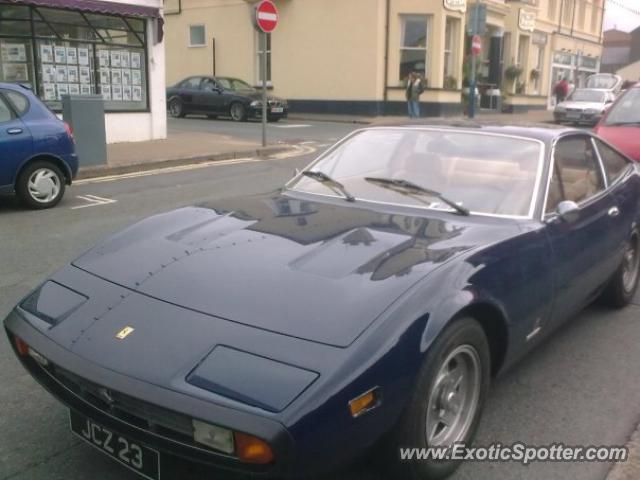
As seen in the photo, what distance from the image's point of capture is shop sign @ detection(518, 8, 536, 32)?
3158 centimetres

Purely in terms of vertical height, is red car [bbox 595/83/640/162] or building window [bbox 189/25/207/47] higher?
building window [bbox 189/25/207/47]

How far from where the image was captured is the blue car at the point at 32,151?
7.88 m

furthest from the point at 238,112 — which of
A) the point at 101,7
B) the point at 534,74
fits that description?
the point at 534,74

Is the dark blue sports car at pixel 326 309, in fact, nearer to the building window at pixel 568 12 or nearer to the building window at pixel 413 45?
the building window at pixel 413 45

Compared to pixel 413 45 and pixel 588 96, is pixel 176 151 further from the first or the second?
pixel 588 96

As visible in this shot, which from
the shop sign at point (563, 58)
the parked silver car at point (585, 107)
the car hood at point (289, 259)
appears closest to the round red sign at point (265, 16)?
the car hood at point (289, 259)

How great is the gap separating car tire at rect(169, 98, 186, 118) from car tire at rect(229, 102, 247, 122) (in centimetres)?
224

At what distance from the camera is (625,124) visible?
855cm

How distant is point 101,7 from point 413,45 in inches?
555

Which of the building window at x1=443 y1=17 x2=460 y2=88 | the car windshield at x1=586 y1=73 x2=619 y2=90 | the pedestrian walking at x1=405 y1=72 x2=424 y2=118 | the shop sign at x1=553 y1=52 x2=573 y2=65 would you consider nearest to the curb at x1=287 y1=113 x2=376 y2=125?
the pedestrian walking at x1=405 y1=72 x2=424 y2=118

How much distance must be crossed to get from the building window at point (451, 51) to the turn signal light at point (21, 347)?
24573 mm

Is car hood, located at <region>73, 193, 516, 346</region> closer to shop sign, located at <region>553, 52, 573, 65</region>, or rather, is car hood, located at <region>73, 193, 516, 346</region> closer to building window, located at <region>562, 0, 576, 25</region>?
shop sign, located at <region>553, 52, 573, 65</region>

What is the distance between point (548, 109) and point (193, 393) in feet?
123

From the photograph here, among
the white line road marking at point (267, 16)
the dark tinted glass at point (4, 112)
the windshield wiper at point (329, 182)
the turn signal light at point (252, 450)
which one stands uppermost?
the white line road marking at point (267, 16)
